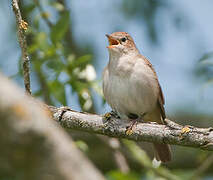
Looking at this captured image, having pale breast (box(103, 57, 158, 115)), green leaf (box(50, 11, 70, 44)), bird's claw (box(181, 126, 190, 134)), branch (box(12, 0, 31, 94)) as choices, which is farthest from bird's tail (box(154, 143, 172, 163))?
branch (box(12, 0, 31, 94))

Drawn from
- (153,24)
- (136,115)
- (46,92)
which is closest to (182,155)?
(136,115)

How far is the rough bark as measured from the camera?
3.31ft

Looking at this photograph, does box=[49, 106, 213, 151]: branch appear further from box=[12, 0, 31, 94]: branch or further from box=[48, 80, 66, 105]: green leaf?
box=[12, 0, 31, 94]: branch

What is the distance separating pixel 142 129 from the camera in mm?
3627

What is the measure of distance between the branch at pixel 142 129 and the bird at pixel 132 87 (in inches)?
35.8

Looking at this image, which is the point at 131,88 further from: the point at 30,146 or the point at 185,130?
the point at 30,146

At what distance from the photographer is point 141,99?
4914 mm

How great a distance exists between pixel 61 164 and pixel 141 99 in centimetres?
392

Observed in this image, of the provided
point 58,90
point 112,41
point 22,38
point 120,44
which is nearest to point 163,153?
point 120,44

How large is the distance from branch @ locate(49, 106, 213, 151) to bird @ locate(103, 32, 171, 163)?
91 centimetres

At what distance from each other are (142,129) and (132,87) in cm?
126

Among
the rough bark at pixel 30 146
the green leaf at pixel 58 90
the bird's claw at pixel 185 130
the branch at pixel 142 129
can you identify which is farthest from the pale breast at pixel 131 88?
the rough bark at pixel 30 146

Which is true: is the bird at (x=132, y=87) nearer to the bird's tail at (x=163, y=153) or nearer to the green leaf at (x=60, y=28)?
the bird's tail at (x=163, y=153)

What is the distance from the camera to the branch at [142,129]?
11.2ft
